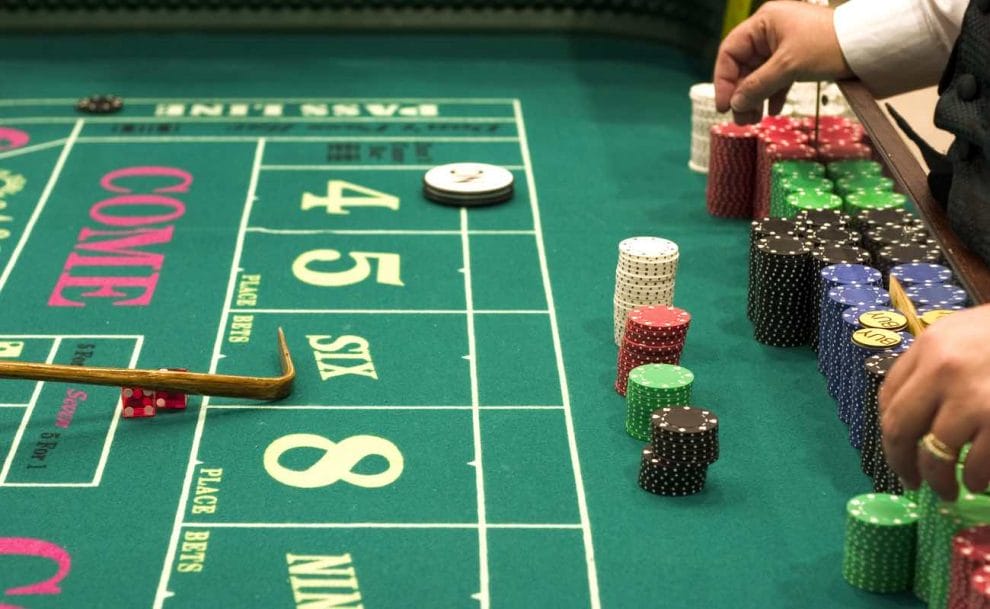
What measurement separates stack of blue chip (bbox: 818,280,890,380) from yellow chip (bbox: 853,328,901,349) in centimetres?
21

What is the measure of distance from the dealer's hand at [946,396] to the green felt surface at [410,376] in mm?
1148

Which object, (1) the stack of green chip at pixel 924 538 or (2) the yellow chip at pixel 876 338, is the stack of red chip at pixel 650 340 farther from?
(1) the stack of green chip at pixel 924 538

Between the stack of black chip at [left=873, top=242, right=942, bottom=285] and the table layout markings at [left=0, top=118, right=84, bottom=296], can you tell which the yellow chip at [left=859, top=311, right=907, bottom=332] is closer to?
the stack of black chip at [left=873, top=242, right=942, bottom=285]

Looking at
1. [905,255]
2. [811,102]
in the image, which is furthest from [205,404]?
[811,102]

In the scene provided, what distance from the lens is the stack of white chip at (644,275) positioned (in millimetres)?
4969

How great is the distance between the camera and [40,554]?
12.8 ft

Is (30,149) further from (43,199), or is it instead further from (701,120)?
(701,120)

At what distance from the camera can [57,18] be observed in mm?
8820

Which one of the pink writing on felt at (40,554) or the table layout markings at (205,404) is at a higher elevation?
the table layout markings at (205,404)

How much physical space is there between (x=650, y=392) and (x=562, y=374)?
515 mm

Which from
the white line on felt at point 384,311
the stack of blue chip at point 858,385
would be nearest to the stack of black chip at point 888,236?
the stack of blue chip at point 858,385

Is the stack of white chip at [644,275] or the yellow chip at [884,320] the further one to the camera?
the stack of white chip at [644,275]

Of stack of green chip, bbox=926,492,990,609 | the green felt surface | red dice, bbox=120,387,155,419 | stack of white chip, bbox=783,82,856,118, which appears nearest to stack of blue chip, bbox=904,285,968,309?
the green felt surface

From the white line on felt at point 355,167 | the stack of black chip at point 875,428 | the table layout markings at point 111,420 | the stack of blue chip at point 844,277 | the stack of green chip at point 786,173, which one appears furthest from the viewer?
the white line on felt at point 355,167
